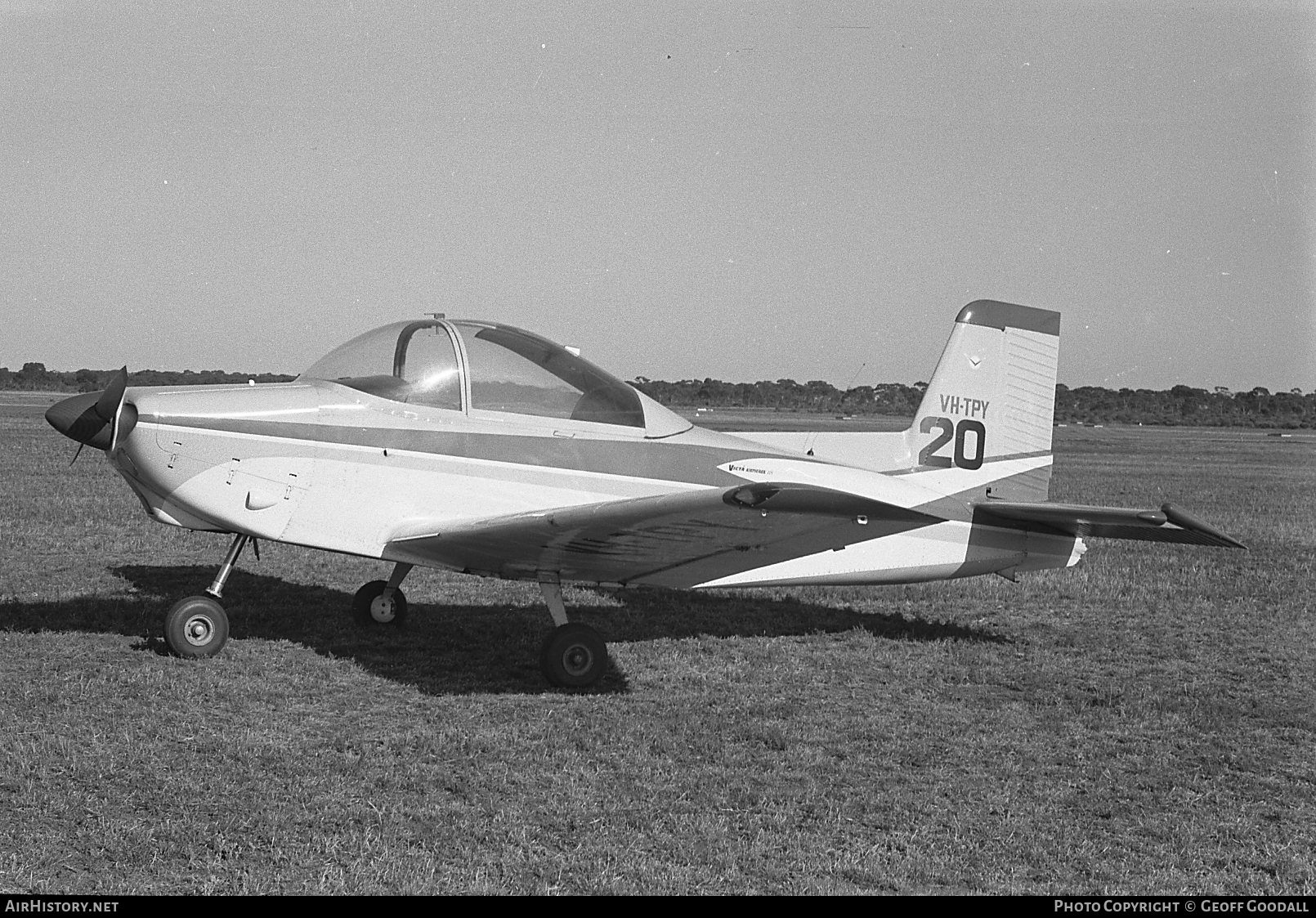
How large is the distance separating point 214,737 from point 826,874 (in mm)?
2860

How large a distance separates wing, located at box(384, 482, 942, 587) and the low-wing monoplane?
0.06ft

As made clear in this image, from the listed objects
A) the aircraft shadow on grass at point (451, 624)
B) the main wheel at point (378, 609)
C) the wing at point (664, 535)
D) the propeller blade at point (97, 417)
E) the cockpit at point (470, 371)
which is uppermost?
the cockpit at point (470, 371)

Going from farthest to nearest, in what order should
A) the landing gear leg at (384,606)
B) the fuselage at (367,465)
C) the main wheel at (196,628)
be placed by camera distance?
1. the landing gear leg at (384,606)
2. the main wheel at (196,628)
3. the fuselage at (367,465)

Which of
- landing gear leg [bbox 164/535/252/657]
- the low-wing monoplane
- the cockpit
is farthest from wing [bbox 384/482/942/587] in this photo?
landing gear leg [bbox 164/535/252/657]

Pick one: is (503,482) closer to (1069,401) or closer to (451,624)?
(451,624)

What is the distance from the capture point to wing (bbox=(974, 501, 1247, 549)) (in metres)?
5.59

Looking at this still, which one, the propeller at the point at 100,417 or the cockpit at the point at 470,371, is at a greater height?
the cockpit at the point at 470,371

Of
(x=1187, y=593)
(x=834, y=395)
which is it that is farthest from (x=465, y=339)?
(x=834, y=395)

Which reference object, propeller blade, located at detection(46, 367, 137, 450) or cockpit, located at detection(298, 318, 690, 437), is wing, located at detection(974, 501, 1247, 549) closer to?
cockpit, located at detection(298, 318, 690, 437)

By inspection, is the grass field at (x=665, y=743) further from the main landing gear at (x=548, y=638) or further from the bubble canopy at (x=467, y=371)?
the bubble canopy at (x=467, y=371)

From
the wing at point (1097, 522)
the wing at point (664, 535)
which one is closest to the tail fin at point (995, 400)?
the wing at point (1097, 522)

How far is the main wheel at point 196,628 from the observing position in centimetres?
627

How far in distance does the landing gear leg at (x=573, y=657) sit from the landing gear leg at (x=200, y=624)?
186 cm

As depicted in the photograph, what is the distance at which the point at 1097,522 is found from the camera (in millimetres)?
6758
